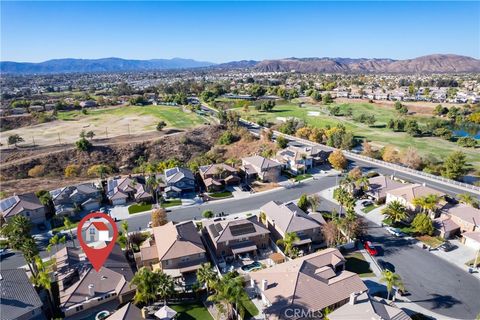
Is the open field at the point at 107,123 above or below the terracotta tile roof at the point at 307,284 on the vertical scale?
above

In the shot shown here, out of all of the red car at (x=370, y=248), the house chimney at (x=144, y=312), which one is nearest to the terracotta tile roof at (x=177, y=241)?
the house chimney at (x=144, y=312)

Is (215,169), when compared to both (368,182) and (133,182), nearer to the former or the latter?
(133,182)

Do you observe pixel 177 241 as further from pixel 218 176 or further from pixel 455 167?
pixel 455 167

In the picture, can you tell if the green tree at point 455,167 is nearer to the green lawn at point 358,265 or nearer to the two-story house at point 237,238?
the green lawn at point 358,265

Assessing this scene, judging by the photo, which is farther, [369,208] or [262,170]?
[262,170]

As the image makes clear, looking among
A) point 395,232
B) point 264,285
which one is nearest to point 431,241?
point 395,232

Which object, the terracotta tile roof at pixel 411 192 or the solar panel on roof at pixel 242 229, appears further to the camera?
the terracotta tile roof at pixel 411 192

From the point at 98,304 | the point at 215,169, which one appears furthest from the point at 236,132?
the point at 98,304
